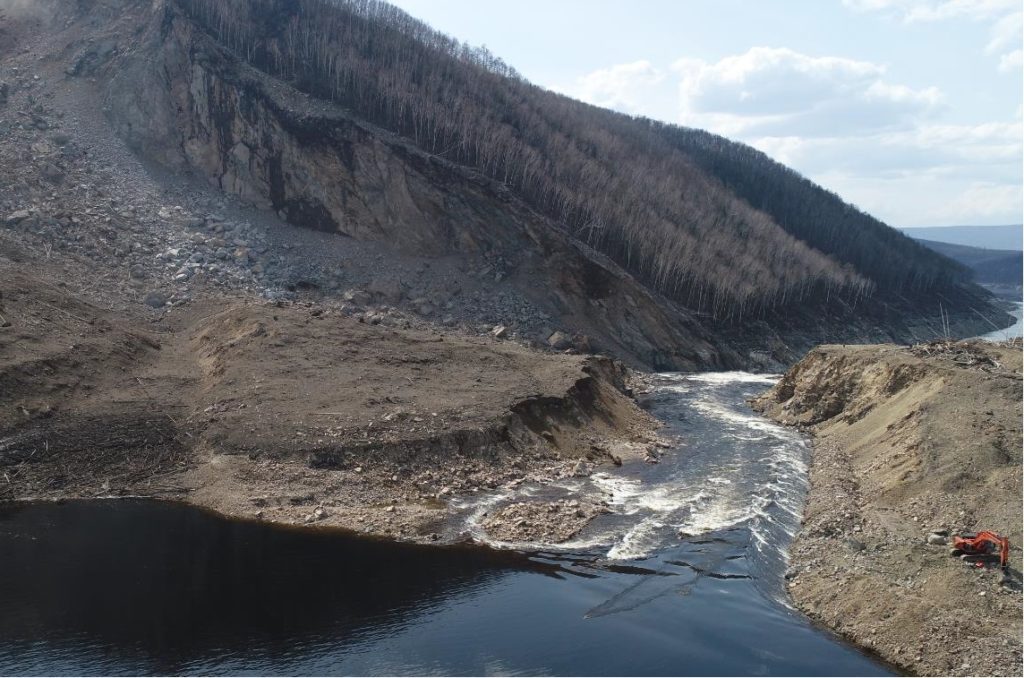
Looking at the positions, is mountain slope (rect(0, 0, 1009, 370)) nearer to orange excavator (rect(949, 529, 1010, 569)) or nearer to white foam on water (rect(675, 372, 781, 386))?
white foam on water (rect(675, 372, 781, 386))

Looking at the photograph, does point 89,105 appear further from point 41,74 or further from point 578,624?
point 578,624

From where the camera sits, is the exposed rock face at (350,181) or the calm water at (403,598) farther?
the exposed rock face at (350,181)

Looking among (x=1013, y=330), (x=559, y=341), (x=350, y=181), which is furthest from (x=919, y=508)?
(x=1013, y=330)

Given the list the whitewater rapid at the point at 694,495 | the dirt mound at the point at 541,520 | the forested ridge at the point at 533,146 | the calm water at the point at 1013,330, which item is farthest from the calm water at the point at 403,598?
the calm water at the point at 1013,330

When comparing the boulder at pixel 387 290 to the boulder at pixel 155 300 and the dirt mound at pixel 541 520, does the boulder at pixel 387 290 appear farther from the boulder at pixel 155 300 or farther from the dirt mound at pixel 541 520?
the dirt mound at pixel 541 520

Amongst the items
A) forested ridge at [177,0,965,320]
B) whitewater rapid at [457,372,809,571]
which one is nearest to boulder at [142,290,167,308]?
whitewater rapid at [457,372,809,571]

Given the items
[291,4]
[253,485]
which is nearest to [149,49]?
[291,4]

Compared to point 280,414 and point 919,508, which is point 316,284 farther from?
point 919,508
